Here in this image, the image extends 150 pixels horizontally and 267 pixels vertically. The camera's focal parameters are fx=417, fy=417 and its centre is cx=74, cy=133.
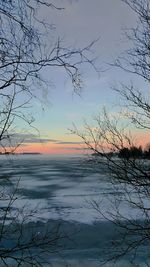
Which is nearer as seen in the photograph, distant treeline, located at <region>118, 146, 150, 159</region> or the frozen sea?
distant treeline, located at <region>118, 146, 150, 159</region>

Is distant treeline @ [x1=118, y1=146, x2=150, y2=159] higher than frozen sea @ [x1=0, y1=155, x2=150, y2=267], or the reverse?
distant treeline @ [x1=118, y1=146, x2=150, y2=159]

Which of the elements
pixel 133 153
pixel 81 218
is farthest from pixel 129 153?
pixel 81 218

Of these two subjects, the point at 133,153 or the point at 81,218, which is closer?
the point at 133,153

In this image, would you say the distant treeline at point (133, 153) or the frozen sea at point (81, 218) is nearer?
the distant treeline at point (133, 153)

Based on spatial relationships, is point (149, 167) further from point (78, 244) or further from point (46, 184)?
point (46, 184)

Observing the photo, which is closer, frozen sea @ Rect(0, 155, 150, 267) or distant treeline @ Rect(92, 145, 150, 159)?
distant treeline @ Rect(92, 145, 150, 159)

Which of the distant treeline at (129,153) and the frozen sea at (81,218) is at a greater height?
the distant treeline at (129,153)

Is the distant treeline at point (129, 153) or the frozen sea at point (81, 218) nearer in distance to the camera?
the distant treeline at point (129, 153)

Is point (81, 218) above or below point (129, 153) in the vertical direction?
below

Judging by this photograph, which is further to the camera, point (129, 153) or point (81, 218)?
point (81, 218)

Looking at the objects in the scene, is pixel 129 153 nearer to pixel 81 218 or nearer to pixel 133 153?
pixel 133 153

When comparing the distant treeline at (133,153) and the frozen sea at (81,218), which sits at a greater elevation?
the distant treeline at (133,153)

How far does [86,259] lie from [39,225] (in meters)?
3.18

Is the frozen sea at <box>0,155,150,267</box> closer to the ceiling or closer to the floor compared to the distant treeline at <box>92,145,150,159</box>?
closer to the floor
